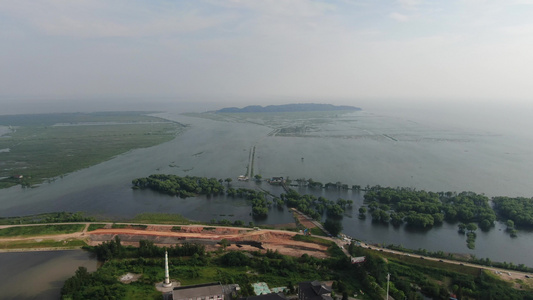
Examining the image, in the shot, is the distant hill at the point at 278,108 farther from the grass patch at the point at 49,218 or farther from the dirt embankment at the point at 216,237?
the dirt embankment at the point at 216,237

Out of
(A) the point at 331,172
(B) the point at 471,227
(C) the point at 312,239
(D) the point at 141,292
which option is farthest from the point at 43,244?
(B) the point at 471,227

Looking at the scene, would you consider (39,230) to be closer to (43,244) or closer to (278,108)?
(43,244)

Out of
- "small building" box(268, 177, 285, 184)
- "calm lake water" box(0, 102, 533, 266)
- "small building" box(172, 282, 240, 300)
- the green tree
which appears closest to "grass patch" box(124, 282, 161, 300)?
"small building" box(172, 282, 240, 300)

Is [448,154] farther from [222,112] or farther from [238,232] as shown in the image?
[222,112]

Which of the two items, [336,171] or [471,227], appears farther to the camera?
[336,171]

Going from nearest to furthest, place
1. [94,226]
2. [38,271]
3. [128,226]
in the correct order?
[38,271] < [94,226] < [128,226]

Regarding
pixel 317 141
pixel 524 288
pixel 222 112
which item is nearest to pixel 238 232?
pixel 524 288

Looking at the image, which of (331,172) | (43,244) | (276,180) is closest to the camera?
(43,244)
